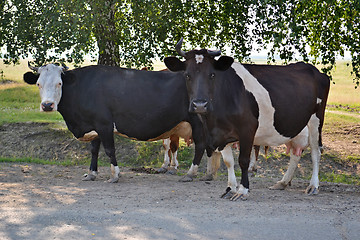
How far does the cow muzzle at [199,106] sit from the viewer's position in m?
8.39

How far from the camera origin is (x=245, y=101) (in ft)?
29.5

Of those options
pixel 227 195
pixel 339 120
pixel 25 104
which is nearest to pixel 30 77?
pixel 227 195

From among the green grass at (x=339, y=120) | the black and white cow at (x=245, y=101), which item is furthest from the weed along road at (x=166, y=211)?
the green grass at (x=339, y=120)

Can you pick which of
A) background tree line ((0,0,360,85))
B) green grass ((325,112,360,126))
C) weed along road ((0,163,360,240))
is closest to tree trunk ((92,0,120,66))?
background tree line ((0,0,360,85))

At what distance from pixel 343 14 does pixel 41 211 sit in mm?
9651

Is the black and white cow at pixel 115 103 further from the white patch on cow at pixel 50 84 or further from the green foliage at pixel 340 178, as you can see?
the green foliage at pixel 340 178

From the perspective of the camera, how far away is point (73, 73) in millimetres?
11516

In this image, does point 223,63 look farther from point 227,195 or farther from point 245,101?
point 227,195

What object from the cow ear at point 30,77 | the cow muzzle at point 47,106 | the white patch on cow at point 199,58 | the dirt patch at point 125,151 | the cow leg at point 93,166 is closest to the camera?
the white patch on cow at point 199,58

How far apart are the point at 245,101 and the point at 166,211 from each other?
2.19m

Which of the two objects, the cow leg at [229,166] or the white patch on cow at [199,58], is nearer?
the white patch on cow at [199,58]

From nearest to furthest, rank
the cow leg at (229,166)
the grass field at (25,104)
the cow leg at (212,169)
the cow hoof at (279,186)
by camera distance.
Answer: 1. the cow leg at (229,166)
2. the cow hoof at (279,186)
3. the cow leg at (212,169)
4. the grass field at (25,104)

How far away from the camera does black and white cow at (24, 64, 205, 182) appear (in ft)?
36.9

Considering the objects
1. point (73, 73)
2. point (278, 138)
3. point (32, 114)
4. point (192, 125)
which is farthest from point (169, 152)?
point (32, 114)
